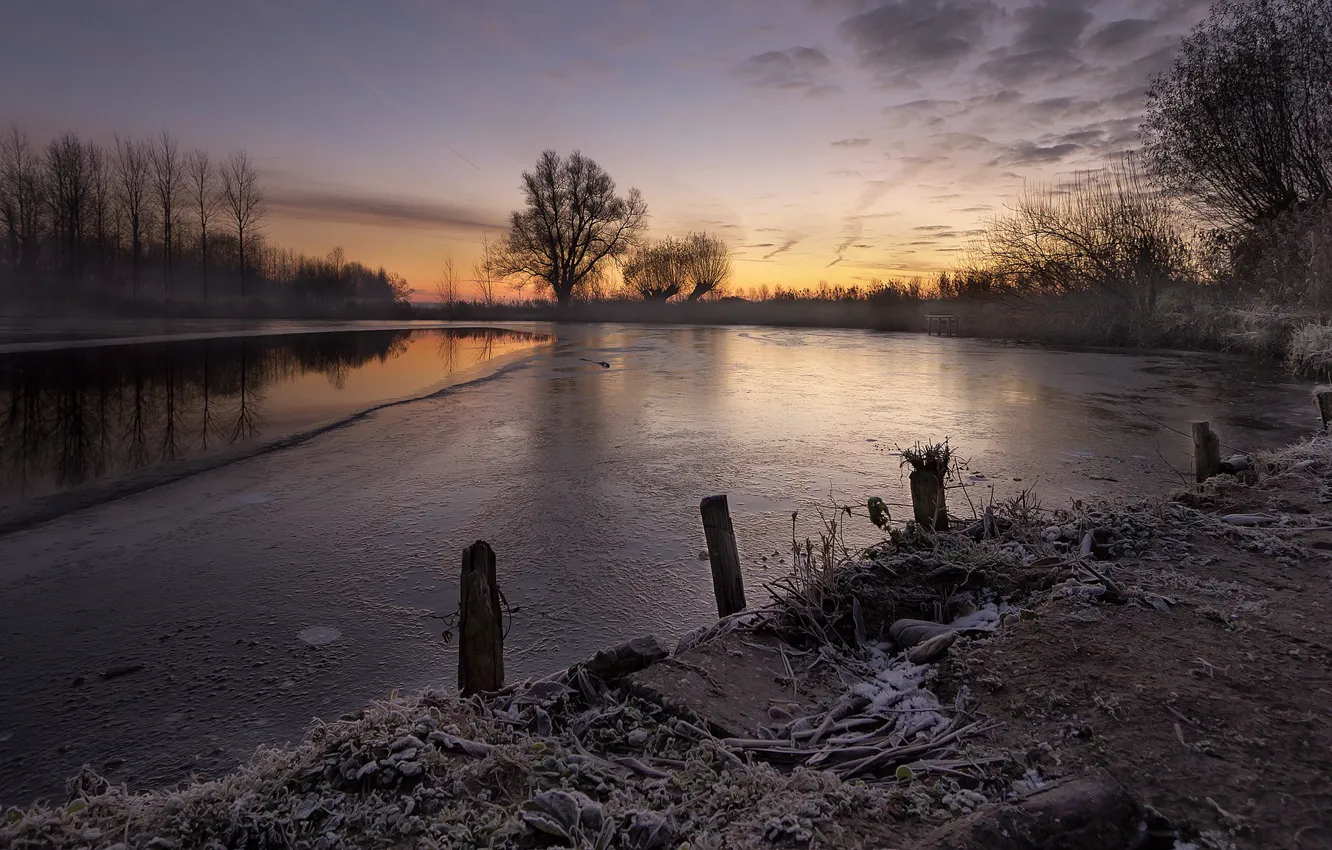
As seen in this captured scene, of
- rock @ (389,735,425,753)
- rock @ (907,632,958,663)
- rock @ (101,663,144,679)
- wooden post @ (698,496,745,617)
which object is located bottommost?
rock @ (101,663,144,679)

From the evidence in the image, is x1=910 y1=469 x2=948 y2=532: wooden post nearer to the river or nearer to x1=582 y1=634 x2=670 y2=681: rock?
the river

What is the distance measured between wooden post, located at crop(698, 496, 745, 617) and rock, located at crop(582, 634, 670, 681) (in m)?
0.70

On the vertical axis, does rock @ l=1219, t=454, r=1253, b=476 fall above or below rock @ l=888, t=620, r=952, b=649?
above

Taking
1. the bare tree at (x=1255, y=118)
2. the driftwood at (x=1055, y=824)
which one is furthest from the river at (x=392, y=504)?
the bare tree at (x=1255, y=118)

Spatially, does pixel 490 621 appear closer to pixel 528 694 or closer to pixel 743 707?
pixel 528 694

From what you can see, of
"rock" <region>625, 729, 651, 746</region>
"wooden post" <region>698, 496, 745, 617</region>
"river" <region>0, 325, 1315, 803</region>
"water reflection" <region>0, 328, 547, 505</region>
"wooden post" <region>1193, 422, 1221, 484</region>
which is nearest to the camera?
"rock" <region>625, 729, 651, 746</region>

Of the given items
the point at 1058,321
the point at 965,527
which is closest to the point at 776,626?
the point at 965,527

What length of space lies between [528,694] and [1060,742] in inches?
77.5

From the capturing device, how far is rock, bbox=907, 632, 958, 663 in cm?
310

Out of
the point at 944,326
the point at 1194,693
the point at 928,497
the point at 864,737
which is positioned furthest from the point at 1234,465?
the point at 944,326

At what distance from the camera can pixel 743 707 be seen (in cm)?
278

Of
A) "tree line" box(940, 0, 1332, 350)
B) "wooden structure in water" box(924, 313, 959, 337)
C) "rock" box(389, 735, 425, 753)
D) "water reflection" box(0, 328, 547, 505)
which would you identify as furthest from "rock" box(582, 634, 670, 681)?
"wooden structure in water" box(924, 313, 959, 337)

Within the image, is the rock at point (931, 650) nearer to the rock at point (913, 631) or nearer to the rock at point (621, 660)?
the rock at point (913, 631)

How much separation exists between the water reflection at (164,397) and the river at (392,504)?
9 centimetres
